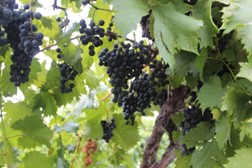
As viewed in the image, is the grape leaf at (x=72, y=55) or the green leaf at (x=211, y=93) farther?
the grape leaf at (x=72, y=55)

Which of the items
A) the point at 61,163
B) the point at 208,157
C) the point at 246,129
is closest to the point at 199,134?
the point at 208,157

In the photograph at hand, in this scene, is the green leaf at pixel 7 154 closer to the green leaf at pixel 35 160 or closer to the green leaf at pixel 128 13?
the green leaf at pixel 35 160

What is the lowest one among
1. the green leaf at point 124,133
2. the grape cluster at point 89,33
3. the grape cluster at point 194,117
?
the grape cluster at point 194,117

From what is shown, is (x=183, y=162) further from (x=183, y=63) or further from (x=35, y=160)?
(x=35, y=160)

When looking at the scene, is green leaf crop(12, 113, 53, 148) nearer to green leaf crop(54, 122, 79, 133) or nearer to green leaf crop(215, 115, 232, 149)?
green leaf crop(54, 122, 79, 133)

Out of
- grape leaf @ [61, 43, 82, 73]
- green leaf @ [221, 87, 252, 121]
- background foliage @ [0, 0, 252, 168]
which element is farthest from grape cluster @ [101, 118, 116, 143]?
green leaf @ [221, 87, 252, 121]

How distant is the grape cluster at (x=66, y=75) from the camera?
1579 millimetres

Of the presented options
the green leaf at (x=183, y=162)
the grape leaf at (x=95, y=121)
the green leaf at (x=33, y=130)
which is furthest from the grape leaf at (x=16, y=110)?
the green leaf at (x=183, y=162)

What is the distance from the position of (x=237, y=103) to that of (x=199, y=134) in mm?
233

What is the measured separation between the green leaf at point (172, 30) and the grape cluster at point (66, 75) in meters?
0.67

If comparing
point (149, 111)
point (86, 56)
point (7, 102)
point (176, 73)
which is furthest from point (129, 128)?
point (176, 73)

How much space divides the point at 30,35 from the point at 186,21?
0.43 m

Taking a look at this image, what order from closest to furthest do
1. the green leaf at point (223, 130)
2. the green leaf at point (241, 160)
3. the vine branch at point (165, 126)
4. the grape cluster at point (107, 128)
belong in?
the green leaf at point (241, 160) → the green leaf at point (223, 130) → the vine branch at point (165, 126) → the grape cluster at point (107, 128)

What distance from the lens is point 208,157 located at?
3.82ft
